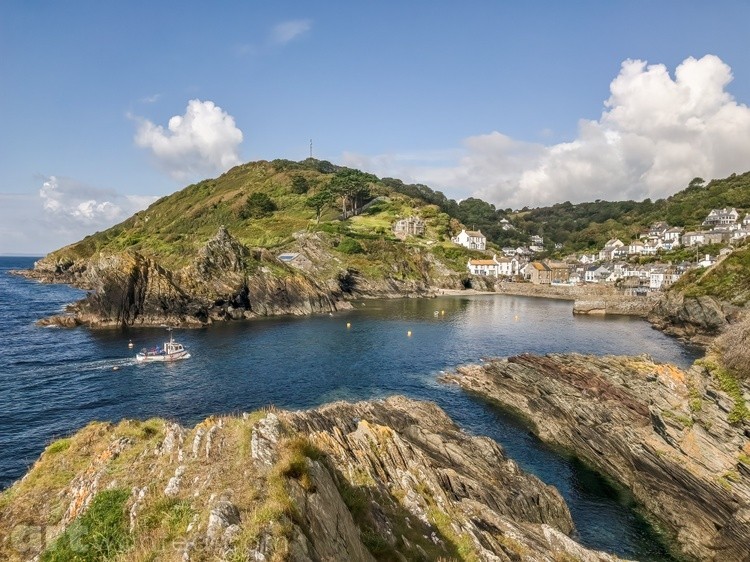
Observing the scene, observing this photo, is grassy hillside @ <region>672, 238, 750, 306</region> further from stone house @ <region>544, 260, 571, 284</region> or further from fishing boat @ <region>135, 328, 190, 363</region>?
fishing boat @ <region>135, 328, 190, 363</region>

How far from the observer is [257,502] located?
11906mm

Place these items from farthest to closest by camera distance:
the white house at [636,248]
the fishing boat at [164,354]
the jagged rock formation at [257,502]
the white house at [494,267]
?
the white house at [636,248] < the white house at [494,267] < the fishing boat at [164,354] < the jagged rock formation at [257,502]

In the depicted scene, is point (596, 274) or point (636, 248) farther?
point (636, 248)

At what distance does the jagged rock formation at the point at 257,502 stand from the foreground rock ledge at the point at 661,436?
30.1 feet

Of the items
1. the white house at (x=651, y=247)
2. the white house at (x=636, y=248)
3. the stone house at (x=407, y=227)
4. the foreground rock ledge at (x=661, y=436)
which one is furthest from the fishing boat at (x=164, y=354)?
the white house at (x=636, y=248)

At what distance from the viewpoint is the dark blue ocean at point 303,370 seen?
122 ft

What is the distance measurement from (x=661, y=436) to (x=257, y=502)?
110 ft

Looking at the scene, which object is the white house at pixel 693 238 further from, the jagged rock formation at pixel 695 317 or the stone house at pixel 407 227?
the stone house at pixel 407 227

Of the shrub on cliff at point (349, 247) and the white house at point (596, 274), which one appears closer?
the shrub on cliff at point (349, 247)

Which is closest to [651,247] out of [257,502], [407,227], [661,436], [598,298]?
[598,298]

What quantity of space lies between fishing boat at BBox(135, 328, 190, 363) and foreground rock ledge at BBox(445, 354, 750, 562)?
47.0 metres

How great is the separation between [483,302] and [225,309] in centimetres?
7968

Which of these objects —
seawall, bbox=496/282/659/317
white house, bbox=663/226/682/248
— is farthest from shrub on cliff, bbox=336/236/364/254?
white house, bbox=663/226/682/248

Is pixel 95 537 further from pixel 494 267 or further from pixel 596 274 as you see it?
pixel 596 274
